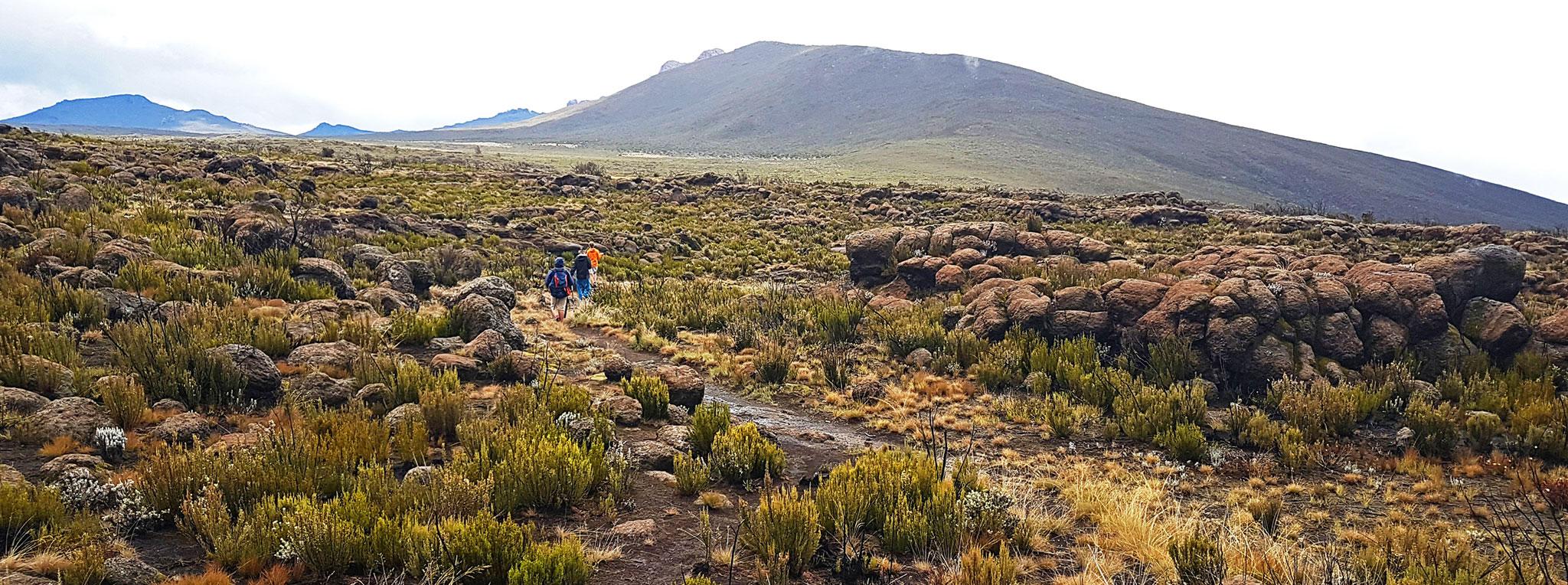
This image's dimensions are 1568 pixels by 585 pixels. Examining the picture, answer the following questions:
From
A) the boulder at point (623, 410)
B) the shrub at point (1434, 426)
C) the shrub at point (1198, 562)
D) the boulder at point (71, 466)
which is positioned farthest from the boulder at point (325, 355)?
the shrub at point (1434, 426)

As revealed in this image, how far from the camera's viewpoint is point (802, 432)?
8781 mm

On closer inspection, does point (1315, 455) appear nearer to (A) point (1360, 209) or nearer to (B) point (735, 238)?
(B) point (735, 238)

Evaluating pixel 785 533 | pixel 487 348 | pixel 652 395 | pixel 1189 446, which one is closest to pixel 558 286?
pixel 487 348

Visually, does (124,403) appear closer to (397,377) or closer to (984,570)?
(397,377)

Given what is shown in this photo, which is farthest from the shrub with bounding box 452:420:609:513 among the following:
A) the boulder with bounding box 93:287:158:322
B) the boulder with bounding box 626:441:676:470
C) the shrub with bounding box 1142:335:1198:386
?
the shrub with bounding box 1142:335:1198:386

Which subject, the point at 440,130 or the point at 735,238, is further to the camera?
the point at 440,130

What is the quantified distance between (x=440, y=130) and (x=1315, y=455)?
684 feet

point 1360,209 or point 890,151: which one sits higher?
point 890,151

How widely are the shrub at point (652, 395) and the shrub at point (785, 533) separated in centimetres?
347

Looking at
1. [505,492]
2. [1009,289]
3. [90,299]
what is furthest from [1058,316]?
[90,299]

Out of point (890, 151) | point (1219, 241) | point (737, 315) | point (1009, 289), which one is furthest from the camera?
point (890, 151)

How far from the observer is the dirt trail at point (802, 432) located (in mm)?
7641

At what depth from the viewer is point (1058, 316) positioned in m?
12.1

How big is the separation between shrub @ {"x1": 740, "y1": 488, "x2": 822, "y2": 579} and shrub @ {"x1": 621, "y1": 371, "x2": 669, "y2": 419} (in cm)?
347
